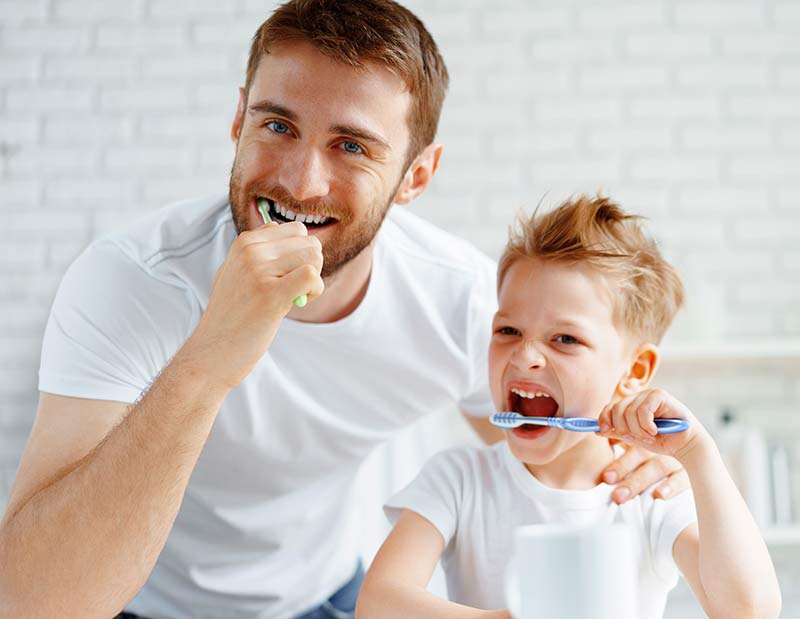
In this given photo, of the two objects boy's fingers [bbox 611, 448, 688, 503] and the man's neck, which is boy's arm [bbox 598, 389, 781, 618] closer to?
boy's fingers [bbox 611, 448, 688, 503]

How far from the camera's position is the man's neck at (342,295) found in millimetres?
1457

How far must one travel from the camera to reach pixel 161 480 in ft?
3.47

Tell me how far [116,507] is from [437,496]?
42 cm

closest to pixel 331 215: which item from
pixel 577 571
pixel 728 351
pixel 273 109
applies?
pixel 273 109

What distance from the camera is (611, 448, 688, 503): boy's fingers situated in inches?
47.2

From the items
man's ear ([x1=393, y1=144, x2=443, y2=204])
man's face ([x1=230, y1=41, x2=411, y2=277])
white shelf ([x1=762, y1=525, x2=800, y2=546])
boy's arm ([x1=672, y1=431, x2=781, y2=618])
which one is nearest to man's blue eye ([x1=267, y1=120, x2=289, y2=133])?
man's face ([x1=230, y1=41, x2=411, y2=277])

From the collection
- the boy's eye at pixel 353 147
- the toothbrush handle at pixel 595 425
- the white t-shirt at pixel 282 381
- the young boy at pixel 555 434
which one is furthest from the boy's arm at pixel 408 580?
the boy's eye at pixel 353 147

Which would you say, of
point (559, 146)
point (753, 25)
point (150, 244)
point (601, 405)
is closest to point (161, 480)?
point (150, 244)

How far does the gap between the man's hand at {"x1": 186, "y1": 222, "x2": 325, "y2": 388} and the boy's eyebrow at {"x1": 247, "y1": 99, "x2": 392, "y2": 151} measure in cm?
26

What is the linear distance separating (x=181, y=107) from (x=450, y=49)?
936 millimetres

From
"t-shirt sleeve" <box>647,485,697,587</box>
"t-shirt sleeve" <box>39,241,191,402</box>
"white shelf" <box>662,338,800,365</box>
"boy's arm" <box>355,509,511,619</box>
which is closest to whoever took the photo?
"boy's arm" <box>355,509,511,619</box>

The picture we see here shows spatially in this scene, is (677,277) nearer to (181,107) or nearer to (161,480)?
(161,480)

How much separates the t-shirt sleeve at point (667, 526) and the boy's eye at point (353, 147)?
647 millimetres

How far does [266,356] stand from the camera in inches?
56.8
